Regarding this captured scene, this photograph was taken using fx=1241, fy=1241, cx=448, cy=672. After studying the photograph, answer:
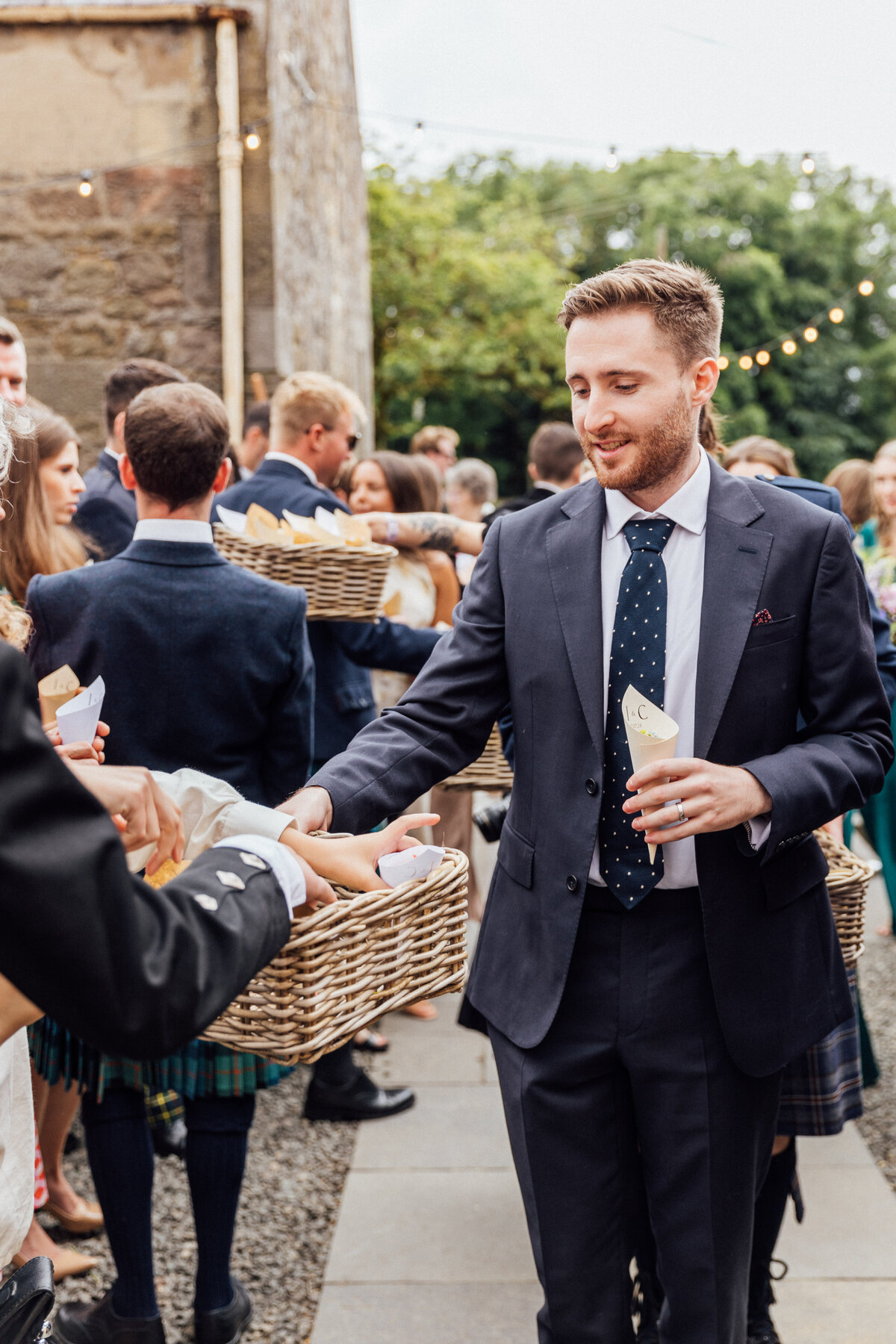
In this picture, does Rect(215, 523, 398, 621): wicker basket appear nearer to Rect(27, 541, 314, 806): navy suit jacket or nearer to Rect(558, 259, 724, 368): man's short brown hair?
Rect(27, 541, 314, 806): navy suit jacket

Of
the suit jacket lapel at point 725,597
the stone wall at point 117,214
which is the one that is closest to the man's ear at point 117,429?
the suit jacket lapel at point 725,597

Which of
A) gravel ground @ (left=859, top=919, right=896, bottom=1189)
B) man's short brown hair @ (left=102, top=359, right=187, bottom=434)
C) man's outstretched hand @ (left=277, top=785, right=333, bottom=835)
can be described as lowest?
gravel ground @ (left=859, top=919, right=896, bottom=1189)

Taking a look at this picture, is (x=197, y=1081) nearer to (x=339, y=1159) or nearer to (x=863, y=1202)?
(x=339, y=1159)

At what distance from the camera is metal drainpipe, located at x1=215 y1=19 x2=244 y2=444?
789 centimetres

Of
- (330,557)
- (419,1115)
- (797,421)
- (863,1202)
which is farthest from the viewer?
(797,421)

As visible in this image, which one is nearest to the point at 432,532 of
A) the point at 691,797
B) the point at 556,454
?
the point at 556,454

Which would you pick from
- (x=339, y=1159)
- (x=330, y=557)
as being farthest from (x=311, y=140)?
(x=339, y=1159)

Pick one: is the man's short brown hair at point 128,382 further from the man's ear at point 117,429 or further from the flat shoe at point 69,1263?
the flat shoe at point 69,1263

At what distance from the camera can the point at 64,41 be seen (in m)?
7.86

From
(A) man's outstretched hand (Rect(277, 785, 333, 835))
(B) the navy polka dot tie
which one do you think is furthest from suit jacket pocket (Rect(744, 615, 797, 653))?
(A) man's outstretched hand (Rect(277, 785, 333, 835))

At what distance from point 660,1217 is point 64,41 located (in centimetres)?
803

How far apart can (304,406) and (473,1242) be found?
8.71 feet

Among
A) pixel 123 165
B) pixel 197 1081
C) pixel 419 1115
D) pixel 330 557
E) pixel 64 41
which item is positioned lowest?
pixel 419 1115

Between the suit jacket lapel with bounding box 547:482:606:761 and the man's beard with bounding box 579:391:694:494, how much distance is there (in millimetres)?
118
